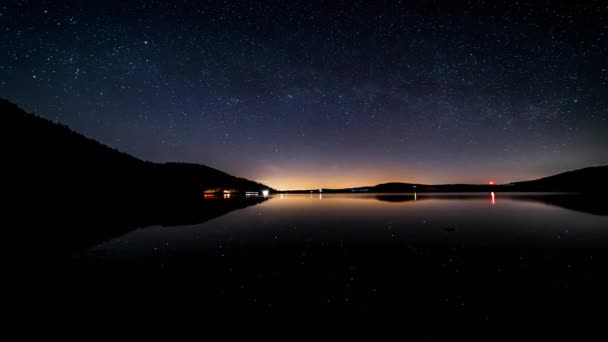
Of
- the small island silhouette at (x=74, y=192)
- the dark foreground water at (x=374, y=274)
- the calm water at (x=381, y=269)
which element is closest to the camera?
the dark foreground water at (x=374, y=274)

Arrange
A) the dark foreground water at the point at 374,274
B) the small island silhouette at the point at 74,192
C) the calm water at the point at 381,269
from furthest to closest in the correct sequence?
the small island silhouette at the point at 74,192 → the calm water at the point at 381,269 → the dark foreground water at the point at 374,274

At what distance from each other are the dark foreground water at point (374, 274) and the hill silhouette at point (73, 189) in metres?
6.91

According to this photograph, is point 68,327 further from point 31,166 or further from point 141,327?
point 31,166

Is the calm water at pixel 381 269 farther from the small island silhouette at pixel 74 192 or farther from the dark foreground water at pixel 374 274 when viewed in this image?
the small island silhouette at pixel 74 192

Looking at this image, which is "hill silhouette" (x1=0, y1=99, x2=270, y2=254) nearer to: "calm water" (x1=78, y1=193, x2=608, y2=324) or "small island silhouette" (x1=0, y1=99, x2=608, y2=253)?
"small island silhouette" (x1=0, y1=99, x2=608, y2=253)

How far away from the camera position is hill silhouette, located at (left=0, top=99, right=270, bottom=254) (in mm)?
22578

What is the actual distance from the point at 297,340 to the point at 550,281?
26.9 feet

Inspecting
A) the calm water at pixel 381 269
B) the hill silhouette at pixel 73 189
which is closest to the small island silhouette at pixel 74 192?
the hill silhouette at pixel 73 189

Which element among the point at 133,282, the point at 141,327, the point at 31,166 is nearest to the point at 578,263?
the point at 141,327

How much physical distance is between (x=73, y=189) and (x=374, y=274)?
229 ft

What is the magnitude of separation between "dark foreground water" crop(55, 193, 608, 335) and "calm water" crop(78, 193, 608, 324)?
0.04 meters

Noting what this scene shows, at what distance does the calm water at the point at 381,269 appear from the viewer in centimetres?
653

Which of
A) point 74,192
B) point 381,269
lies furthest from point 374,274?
point 74,192

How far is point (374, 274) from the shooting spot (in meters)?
8.94
